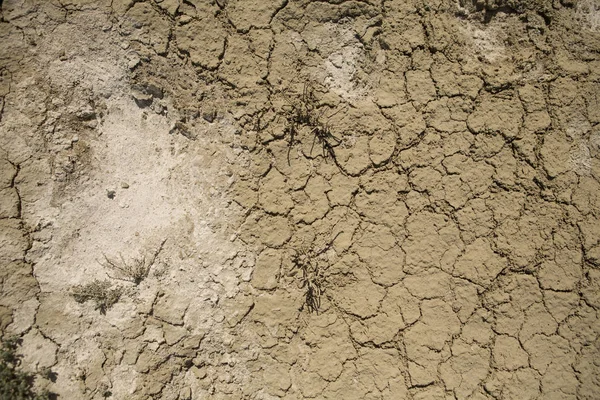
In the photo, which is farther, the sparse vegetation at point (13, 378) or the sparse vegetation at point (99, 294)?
the sparse vegetation at point (99, 294)

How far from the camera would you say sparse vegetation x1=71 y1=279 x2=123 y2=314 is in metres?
2.44

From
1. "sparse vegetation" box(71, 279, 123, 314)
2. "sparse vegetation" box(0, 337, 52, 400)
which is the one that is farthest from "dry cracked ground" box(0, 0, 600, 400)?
"sparse vegetation" box(0, 337, 52, 400)

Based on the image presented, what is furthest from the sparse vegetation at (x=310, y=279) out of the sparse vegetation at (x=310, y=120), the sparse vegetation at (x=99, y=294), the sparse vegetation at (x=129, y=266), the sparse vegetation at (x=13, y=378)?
the sparse vegetation at (x=13, y=378)

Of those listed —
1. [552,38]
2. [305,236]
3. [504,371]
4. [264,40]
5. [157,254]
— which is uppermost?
[552,38]

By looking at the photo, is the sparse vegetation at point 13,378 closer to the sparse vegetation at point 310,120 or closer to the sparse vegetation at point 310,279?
the sparse vegetation at point 310,279

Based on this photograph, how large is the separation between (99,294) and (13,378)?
640 millimetres

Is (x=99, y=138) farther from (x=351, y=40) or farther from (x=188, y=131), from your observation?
(x=351, y=40)

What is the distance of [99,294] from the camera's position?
95.8 inches

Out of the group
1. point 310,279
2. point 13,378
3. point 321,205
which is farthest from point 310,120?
point 13,378

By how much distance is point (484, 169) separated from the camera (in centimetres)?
248

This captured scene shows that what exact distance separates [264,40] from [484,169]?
1.50m

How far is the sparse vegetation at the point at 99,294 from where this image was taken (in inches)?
95.9

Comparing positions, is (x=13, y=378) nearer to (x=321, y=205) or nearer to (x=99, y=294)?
(x=99, y=294)

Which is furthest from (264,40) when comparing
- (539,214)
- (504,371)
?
(504,371)
